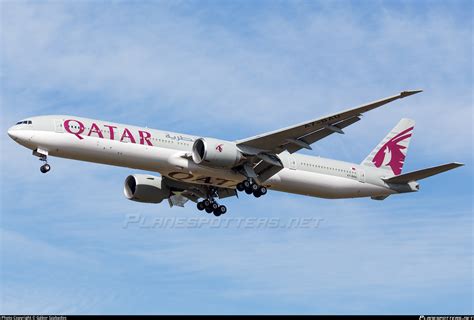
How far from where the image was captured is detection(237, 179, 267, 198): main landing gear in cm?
5069

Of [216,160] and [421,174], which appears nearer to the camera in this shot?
[216,160]

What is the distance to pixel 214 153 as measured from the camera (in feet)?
159

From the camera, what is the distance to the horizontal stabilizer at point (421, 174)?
4944cm

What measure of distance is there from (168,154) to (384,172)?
587 inches

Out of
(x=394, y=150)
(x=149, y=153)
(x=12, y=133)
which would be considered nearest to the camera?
(x=12, y=133)

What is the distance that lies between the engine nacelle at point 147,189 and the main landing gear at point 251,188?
257 inches

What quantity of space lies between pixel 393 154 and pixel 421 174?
573 cm

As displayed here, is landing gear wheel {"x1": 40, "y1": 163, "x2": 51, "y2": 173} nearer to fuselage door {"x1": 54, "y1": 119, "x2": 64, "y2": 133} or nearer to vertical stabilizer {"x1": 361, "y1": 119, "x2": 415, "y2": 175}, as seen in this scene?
fuselage door {"x1": 54, "y1": 119, "x2": 64, "y2": 133}

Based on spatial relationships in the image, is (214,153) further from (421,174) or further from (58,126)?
(421,174)

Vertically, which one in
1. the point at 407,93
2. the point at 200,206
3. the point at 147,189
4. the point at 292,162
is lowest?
the point at 407,93

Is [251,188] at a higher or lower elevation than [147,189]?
lower

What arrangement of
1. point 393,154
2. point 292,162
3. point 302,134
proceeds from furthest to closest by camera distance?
point 393,154, point 292,162, point 302,134

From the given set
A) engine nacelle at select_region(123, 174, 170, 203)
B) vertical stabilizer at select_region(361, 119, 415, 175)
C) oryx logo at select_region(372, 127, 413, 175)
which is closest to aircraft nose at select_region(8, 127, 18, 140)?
engine nacelle at select_region(123, 174, 170, 203)

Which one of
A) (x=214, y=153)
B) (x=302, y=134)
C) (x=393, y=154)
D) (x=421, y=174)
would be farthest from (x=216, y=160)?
(x=393, y=154)
